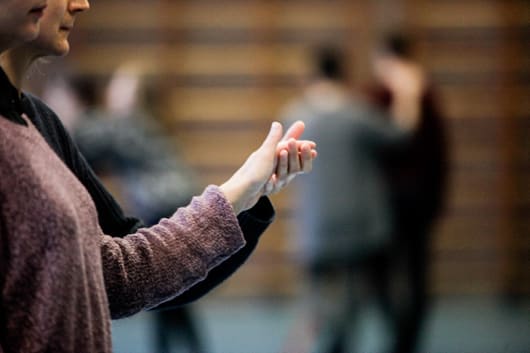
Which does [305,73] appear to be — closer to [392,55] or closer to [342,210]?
[392,55]

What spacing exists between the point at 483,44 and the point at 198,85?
173 centimetres

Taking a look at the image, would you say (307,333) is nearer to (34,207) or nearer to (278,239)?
(278,239)

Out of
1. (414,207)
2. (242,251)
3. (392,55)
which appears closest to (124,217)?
(242,251)

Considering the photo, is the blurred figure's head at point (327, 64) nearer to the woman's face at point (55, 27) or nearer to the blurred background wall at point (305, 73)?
the blurred background wall at point (305, 73)

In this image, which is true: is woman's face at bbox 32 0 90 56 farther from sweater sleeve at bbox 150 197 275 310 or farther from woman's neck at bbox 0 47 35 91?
sweater sleeve at bbox 150 197 275 310

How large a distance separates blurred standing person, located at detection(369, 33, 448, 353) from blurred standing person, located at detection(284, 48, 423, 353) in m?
0.05

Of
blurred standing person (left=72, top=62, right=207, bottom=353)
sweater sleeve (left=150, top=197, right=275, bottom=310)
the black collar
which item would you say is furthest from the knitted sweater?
blurred standing person (left=72, top=62, right=207, bottom=353)

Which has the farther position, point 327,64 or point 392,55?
point 392,55

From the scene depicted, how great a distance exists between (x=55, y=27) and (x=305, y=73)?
441 cm

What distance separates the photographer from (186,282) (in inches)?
41.7

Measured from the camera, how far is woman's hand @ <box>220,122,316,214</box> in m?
1.08

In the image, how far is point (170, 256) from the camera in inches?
41.2

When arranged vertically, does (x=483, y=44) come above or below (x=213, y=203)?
below

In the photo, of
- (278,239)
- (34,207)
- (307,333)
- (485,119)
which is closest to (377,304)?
(307,333)
